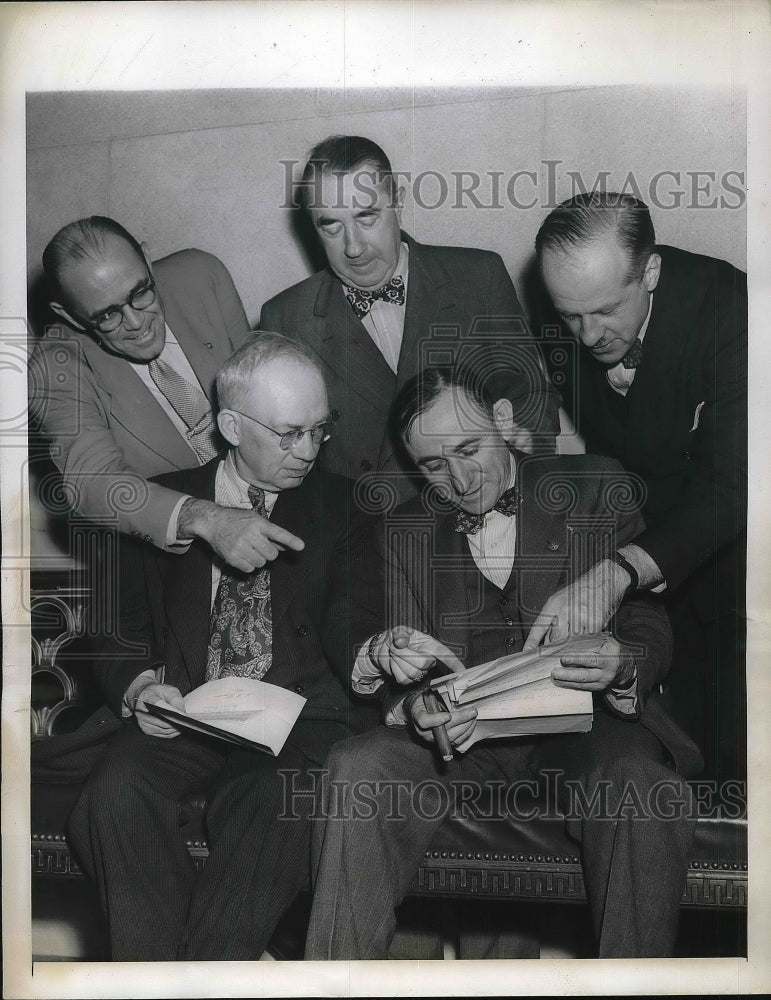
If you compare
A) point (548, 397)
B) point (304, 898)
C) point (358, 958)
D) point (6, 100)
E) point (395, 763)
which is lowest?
point (358, 958)

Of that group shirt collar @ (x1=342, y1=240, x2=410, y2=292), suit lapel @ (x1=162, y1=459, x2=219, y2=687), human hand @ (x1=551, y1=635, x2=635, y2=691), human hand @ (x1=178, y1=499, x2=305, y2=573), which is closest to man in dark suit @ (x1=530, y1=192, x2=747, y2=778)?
human hand @ (x1=551, y1=635, x2=635, y2=691)

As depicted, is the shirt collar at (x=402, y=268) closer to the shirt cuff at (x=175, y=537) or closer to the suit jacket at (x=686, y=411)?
the suit jacket at (x=686, y=411)

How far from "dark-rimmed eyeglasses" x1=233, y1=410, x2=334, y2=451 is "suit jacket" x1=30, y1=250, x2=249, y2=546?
209 mm

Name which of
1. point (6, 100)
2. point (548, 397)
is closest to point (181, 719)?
point (548, 397)

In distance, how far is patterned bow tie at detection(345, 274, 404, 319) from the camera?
9.67ft

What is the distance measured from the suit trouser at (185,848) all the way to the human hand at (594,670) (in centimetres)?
79

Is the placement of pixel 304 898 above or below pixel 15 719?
below

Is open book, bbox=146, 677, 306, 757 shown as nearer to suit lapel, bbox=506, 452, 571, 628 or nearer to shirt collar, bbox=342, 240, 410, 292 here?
suit lapel, bbox=506, 452, 571, 628

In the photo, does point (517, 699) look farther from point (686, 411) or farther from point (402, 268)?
point (402, 268)

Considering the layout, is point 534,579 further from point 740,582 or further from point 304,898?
point 304,898

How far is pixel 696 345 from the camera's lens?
2.95 m

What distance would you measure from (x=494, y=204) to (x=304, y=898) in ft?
6.81

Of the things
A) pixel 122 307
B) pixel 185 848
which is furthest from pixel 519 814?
pixel 122 307

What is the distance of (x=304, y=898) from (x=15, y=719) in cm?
101
